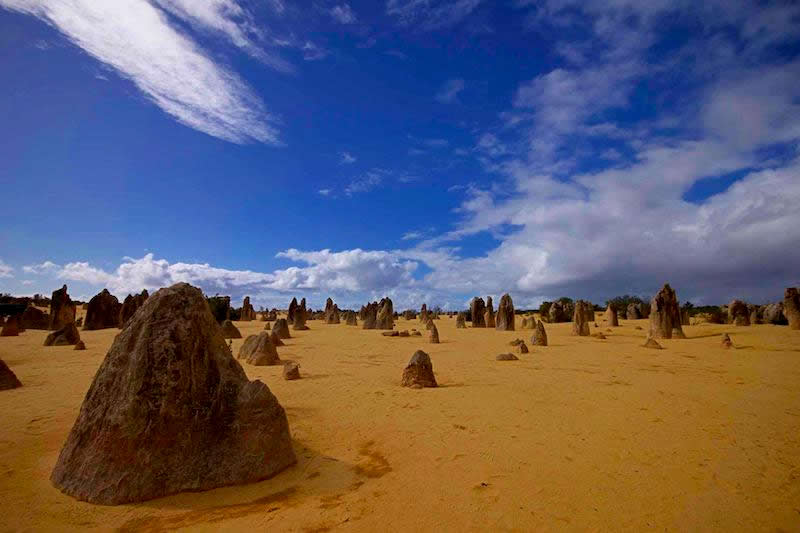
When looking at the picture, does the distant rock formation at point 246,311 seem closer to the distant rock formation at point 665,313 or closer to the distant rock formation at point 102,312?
the distant rock formation at point 102,312

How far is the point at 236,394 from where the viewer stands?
528cm

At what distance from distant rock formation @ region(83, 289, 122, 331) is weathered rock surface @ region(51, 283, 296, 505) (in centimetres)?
2934

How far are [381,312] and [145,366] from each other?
29.8 m

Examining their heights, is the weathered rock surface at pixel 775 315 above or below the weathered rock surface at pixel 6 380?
above

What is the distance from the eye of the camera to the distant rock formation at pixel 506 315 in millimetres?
32562

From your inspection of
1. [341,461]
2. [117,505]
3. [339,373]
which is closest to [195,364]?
[117,505]

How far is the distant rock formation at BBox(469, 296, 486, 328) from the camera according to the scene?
37.7 metres

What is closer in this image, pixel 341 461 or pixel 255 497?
pixel 255 497

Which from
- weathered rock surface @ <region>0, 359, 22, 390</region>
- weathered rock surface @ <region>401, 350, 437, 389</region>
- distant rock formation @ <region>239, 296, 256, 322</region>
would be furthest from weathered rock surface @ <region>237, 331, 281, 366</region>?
distant rock formation @ <region>239, 296, 256, 322</region>

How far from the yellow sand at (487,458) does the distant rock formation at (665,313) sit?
12.5 metres

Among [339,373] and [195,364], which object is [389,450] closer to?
[195,364]

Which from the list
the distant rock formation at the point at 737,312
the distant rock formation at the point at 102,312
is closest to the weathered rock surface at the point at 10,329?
the distant rock formation at the point at 102,312

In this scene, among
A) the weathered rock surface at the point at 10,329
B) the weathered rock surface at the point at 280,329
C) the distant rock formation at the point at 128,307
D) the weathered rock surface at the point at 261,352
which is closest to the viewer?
the weathered rock surface at the point at 261,352

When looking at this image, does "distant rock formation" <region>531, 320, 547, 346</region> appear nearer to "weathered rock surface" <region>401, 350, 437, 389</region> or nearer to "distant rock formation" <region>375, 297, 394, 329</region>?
"weathered rock surface" <region>401, 350, 437, 389</region>
